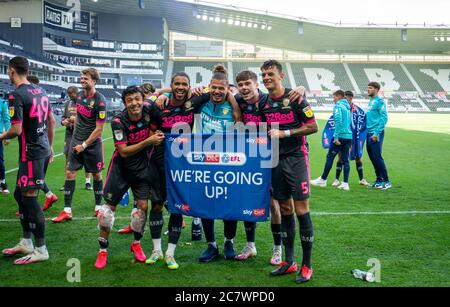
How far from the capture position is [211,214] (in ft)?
16.1

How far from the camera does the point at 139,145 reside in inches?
184

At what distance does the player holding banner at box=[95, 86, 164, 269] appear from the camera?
15.4ft

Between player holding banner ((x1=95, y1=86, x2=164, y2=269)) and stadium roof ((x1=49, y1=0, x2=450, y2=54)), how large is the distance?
143ft

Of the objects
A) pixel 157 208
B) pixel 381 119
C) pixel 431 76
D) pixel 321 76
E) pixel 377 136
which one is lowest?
pixel 157 208

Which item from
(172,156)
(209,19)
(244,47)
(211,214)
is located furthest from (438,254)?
(244,47)

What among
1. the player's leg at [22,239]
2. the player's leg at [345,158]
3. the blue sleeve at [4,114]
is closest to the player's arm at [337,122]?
the player's leg at [345,158]

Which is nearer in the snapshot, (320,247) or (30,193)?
(30,193)

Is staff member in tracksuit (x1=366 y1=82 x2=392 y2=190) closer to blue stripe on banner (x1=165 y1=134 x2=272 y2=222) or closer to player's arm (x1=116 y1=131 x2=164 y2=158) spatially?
blue stripe on banner (x1=165 y1=134 x2=272 y2=222)

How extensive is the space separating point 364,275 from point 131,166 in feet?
9.11

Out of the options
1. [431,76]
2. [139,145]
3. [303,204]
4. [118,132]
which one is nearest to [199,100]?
[139,145]

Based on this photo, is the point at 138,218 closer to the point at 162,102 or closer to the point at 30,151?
the point at 162,102

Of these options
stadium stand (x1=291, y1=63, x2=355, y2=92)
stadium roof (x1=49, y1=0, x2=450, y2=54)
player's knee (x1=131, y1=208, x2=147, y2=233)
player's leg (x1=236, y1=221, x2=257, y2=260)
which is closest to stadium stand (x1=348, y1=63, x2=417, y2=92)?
stadium stand (x1=291, y1=63, x2=355, y2=92)
